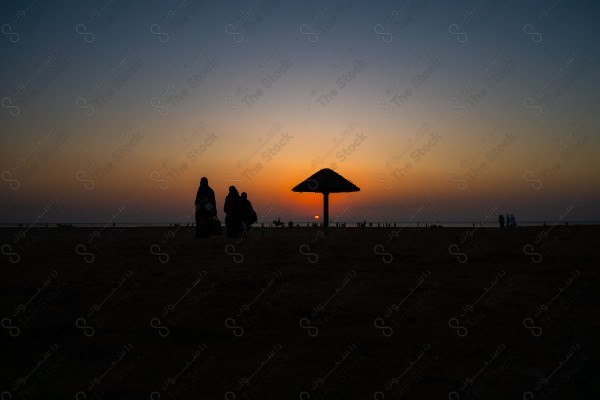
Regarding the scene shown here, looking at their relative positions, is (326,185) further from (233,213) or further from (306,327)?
(306,327)

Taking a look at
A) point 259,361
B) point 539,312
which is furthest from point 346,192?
point 259,361

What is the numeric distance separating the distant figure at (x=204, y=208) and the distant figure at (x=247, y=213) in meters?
1.38

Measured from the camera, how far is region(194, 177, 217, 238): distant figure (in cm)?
1694

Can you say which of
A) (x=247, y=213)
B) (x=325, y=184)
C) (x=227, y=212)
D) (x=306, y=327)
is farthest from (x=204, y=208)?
(x=306, y=327)

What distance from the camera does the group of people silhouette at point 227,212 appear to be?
672 inches

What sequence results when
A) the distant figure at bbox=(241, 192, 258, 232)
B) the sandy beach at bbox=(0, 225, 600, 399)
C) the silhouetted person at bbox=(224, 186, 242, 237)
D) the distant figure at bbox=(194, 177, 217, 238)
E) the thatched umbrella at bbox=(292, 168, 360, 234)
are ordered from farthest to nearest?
the thatched umbrella at bbox=(292, 168, 360, 234) < the distant figure at bbox=(241, 192, 258, 232) < the silhouetted person at bbox=(224, 186, 242, 237) < the distant figure at bbox=(194, 177, 217, 238) < the sandy beach at bbox=(0, 225, 600, 399)

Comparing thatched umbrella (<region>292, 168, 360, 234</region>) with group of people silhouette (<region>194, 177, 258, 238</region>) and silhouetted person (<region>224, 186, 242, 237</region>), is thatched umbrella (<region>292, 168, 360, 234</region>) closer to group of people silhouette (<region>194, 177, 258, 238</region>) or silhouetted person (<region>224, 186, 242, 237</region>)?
group of people silhouette (<region>194, 177, 258, 238</region>)

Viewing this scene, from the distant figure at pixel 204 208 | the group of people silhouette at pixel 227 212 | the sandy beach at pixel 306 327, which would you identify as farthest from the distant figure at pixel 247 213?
the sandy beach at pixel 306 327

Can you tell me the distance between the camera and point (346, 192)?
20281 millimetres

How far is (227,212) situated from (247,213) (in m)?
0.93

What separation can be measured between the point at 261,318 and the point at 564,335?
3.40m

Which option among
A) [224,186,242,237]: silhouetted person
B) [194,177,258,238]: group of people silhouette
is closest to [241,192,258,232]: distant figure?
[194,177,258,238]: group of people silhouette

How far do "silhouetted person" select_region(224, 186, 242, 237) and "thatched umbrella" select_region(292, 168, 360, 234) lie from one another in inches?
111

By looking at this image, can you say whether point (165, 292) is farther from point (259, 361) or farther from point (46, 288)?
point (259, 361)
